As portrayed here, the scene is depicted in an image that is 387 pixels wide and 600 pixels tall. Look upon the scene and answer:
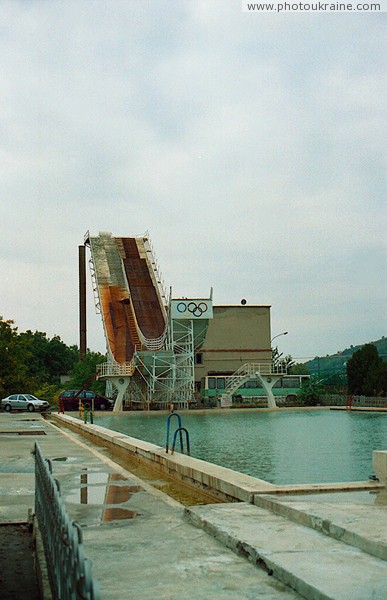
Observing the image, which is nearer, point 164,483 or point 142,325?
point 164,483

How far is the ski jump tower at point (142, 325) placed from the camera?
1857 inches

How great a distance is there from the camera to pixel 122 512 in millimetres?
8148

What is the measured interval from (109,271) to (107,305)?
10.5 ft

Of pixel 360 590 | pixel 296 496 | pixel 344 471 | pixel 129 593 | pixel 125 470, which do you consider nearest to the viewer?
pixel 360 590

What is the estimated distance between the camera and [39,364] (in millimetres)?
114500

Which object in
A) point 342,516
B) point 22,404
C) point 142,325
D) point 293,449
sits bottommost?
point 293,449

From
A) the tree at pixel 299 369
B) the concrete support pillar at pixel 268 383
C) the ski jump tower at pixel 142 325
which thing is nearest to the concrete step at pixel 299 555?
the ski jump tower at pixel 142 325

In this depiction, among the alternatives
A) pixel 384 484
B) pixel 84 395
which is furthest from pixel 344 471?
pixel 84 395

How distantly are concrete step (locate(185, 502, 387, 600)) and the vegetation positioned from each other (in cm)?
3400

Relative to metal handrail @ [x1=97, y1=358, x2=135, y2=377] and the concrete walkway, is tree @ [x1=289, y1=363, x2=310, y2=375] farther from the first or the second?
the concrete walkway

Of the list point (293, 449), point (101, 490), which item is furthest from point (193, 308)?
point (101, 490)

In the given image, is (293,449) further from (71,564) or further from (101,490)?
(71,564)

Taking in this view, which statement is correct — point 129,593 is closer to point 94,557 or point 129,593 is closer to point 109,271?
point 94,557

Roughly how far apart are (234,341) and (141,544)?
63540 millimetres
